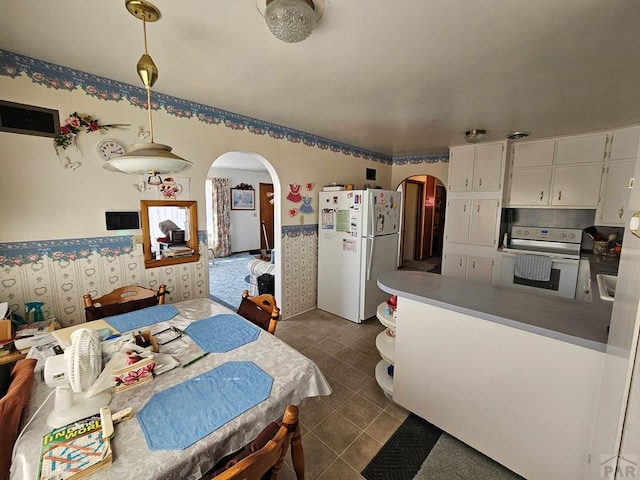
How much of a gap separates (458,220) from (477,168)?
0.74m

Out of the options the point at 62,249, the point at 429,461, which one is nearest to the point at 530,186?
the point at 429,461

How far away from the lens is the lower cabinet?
12.2 feet

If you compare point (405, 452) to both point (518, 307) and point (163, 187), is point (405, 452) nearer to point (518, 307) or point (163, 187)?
point (518, 307)

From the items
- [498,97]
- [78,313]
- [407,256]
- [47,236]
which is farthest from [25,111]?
[407,256]

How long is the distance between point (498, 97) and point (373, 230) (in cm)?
167

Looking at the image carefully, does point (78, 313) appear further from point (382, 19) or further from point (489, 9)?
point (489, 9)

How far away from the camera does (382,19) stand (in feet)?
4.28

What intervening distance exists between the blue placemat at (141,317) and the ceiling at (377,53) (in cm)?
160

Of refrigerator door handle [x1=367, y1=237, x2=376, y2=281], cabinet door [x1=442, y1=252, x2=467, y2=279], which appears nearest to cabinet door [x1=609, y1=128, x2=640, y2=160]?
cabinet door [x1=442, y1=252, x2=467, y2=279]

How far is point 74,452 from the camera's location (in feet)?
2.58

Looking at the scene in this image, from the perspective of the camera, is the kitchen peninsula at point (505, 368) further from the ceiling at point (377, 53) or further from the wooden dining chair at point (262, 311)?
the ceiling at point (377, 53)

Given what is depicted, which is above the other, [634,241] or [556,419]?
[634,241]

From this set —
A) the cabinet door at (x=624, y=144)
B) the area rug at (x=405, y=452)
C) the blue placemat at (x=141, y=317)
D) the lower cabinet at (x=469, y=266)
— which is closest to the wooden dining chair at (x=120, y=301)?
the blue placemat at (x=141, y=317)

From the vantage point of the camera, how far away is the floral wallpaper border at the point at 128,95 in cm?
168
